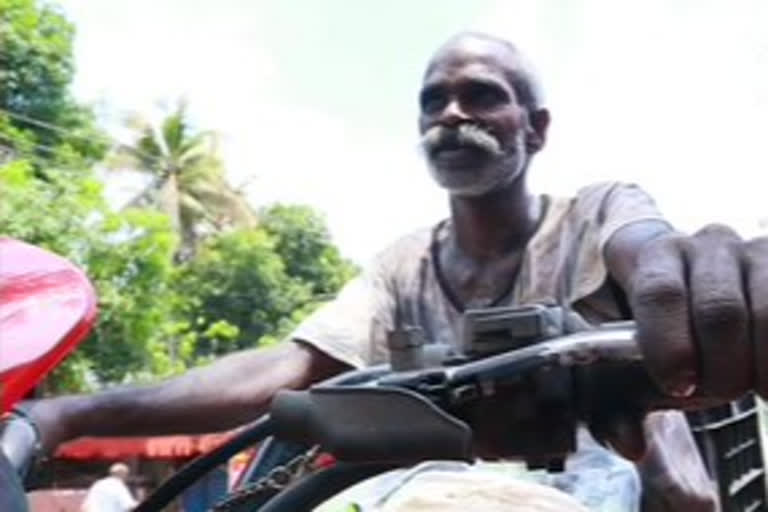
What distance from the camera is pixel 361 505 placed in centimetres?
121

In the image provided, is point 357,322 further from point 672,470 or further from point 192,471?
point 192,471

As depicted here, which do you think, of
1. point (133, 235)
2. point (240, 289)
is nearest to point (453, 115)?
point (133, 235)

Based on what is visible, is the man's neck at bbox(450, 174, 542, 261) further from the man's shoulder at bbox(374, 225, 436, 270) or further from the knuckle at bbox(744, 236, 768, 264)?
the knuckle at bbox(744, 236, 768, 264)

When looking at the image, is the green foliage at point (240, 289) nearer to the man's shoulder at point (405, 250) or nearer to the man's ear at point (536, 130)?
the man's shoulder at point (405, 250)

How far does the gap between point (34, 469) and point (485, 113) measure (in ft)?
3.28

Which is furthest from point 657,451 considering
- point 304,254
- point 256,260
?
point 304,254

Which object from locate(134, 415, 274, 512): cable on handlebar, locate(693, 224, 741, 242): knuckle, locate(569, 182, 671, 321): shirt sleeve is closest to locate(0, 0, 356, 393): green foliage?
locate(569, 182, 671, 321): shirt sleeve

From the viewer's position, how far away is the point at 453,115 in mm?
1824

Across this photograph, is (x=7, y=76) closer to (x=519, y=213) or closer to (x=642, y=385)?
(x=519, y=213)

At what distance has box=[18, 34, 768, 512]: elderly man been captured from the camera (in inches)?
55.7

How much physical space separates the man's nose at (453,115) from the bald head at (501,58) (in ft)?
0.30

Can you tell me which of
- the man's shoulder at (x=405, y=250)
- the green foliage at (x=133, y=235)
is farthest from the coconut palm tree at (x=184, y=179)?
the man's shoulder at (x=405, y=250)

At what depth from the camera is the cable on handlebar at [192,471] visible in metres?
0.98

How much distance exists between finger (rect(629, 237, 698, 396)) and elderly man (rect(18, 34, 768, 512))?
0.47 meters
